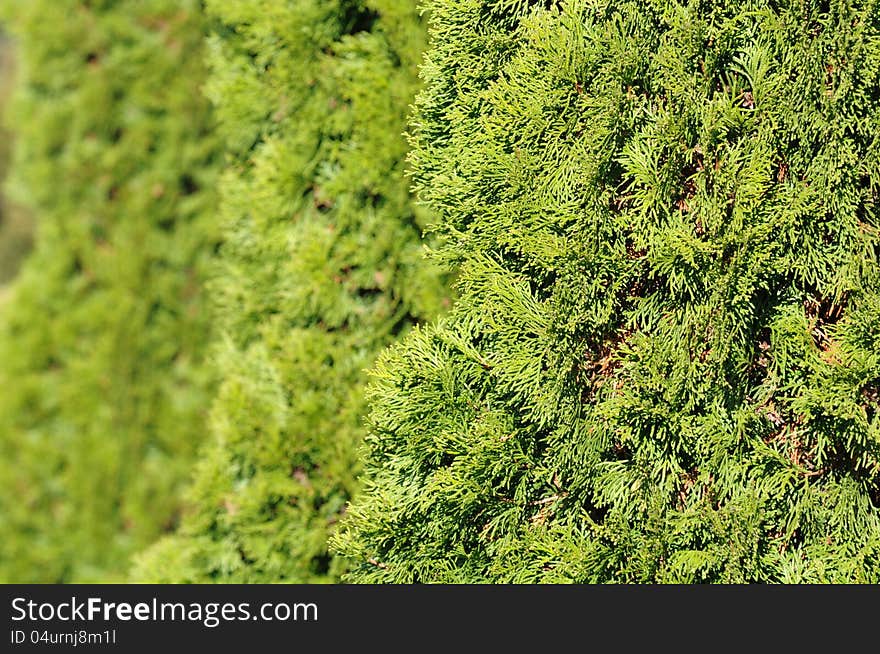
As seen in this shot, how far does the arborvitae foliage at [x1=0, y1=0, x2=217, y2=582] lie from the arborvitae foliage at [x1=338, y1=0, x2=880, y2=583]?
3.31m

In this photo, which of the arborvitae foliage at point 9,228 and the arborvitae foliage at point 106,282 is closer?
the arborvitae foliage at point 106,282

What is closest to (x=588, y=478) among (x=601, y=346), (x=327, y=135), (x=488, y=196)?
(x=601, y=346)

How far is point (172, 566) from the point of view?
3869 millimetres

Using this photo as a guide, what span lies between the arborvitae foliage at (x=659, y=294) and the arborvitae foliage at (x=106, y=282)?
3.31m

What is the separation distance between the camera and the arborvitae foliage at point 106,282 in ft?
18.7

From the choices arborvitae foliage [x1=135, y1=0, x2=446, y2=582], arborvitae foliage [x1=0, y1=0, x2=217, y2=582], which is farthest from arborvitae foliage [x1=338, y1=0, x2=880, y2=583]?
arborvitae foliage [x1=0, y1=0, x2=217, y2=582]

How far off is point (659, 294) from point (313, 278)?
142cm

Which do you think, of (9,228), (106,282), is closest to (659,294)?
(106,282)

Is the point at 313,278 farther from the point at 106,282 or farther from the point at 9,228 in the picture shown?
the point at 9,228

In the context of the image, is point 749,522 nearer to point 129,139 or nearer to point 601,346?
point 601,346

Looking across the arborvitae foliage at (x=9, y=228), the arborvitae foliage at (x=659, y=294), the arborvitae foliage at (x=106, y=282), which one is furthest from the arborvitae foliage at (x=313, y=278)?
the arborvitae foliage at (x=9, y=228)

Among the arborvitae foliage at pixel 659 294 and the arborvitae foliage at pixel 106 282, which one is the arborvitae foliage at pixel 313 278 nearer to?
the arborvitae foliage at pixel 659 294
